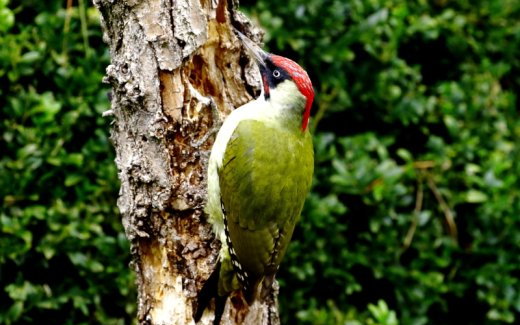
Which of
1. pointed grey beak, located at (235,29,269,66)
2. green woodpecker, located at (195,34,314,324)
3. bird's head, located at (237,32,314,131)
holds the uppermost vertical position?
pointed grey beak, located at (235,29,269,66)

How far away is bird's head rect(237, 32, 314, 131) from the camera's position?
2.93 meters

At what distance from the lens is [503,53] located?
4.87m

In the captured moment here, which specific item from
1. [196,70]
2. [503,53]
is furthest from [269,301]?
[503,53]

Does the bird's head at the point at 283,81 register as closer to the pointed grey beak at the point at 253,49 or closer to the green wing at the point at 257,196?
the pointed grey beak at the point at 253,49

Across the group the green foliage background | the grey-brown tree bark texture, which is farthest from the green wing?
the green foliage background

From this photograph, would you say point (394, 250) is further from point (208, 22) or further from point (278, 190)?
point (208, 22)

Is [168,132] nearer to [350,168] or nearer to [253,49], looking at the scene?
[253,49]

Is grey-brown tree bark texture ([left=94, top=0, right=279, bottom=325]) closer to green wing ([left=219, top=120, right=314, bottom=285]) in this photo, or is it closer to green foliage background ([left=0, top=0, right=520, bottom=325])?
green wing ([left=219, top=120, right=314, bottom=285])

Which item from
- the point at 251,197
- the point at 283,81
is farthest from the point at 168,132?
the point at 283,81

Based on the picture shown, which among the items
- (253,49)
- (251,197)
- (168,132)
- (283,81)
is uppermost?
(253,49)

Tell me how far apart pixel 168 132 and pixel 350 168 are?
151 centimetres

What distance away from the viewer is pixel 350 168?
401 centimetres

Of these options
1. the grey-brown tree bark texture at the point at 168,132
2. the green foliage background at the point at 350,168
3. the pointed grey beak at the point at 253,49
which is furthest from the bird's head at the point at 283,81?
the green foliage background at the point at 350,168

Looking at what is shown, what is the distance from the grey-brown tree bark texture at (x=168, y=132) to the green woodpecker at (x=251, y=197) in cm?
5
